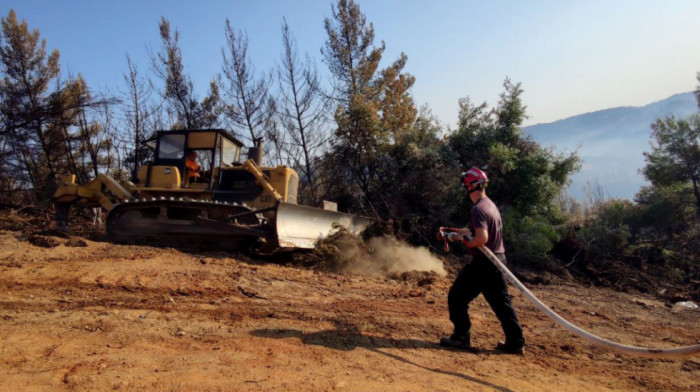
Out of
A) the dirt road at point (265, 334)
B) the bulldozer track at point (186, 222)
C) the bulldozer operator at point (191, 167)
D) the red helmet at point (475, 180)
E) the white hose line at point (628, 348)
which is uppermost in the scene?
the bulldozer operator at point (191, 167)

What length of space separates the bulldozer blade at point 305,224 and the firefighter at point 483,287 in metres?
4.17

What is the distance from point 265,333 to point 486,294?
232 cm

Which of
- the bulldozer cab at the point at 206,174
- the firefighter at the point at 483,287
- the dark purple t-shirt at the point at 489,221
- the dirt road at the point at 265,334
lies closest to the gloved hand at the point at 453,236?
the firefighter at the point at 483,287

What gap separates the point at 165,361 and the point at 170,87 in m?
18.4

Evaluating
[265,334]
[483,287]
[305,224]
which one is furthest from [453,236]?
[305,224]

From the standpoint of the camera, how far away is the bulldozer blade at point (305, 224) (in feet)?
26.1

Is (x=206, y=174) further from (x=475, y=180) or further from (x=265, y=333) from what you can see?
(x=475, y=180)

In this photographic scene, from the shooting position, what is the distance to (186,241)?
28.0 ft

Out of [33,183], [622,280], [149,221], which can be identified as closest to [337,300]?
[149,221]

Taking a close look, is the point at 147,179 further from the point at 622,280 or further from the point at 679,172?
the point at 679,172

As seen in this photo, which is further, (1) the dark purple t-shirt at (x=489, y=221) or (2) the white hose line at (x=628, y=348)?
(1) the dark purple t-shirt at (x=489, y=221)

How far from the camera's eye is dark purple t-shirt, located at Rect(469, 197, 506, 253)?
4.28 metres

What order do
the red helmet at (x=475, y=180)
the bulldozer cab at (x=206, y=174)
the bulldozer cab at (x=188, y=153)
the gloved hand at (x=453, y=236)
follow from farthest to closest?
1. the bulldozer cab at (x=188, y=153)
2. the bulldozer cab at (x=206, y=174)
3. the red helmet at (x=475, y=180)
4. the gloved hand at (x=453, y=236)

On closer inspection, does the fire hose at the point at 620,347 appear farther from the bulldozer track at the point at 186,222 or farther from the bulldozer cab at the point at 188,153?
the bulldozer cab at the point at 188,153
